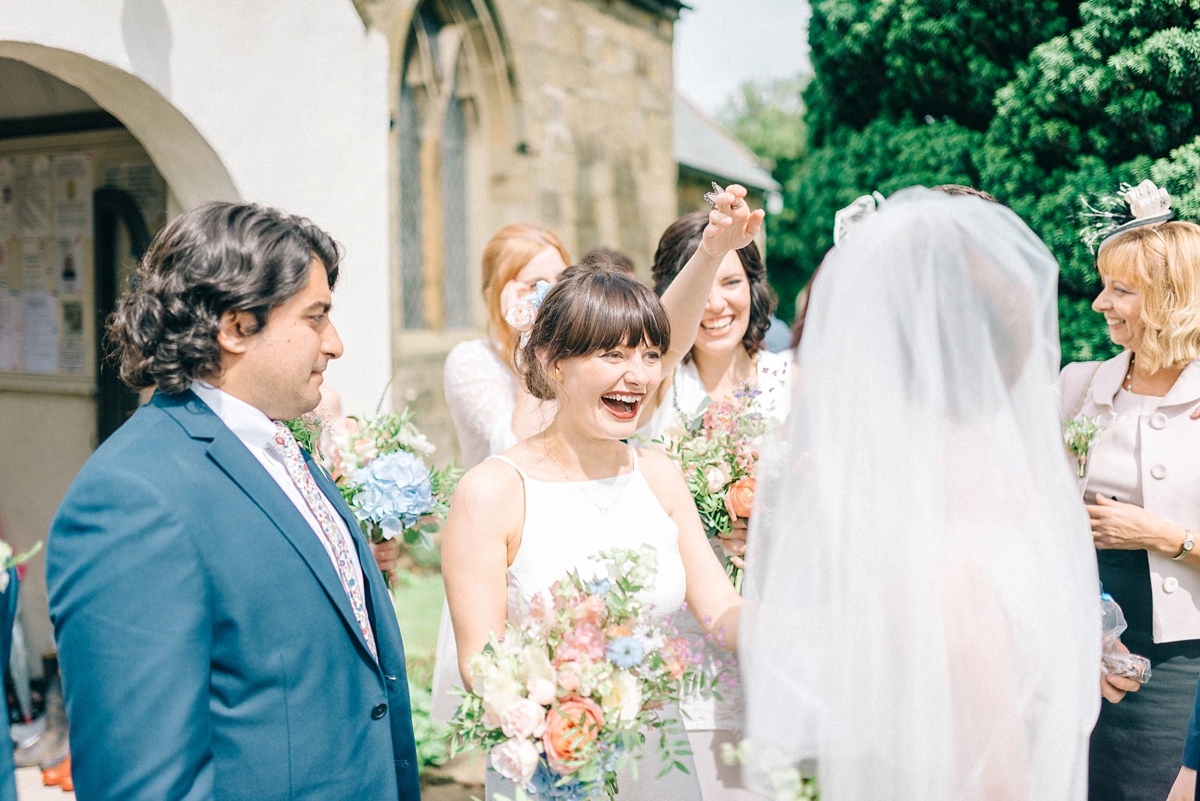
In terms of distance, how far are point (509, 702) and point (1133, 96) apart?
4.37 m

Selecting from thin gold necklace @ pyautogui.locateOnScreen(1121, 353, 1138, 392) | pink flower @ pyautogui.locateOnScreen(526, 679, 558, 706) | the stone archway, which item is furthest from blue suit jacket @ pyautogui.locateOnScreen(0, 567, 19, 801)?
thin gold necklace @ pyautogui.locateOnScreen(1121, 353, 1138, 392)

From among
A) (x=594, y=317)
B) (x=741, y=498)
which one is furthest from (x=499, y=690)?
(x=741, y=498)

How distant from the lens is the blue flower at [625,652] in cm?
180

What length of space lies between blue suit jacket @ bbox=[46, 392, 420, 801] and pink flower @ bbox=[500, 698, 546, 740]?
0.36 m

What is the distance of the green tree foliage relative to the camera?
4.32 metres

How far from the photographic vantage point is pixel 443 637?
11.0ft

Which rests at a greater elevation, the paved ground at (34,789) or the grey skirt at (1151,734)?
the grey skirt at (1151,734)

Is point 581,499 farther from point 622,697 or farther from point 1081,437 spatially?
point 1081,437

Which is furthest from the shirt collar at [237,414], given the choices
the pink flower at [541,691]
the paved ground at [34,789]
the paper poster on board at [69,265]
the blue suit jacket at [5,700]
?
the paper poster on board at [69,265]

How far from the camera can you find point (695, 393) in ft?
11.3

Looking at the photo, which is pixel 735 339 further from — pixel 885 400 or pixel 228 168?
pixel 228 168

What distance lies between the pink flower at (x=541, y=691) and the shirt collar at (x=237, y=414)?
763 millimetres

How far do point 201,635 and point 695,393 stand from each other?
2173mm

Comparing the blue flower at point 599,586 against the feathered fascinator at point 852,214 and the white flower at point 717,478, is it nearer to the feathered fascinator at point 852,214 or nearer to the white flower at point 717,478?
the white flower at point 717,478
